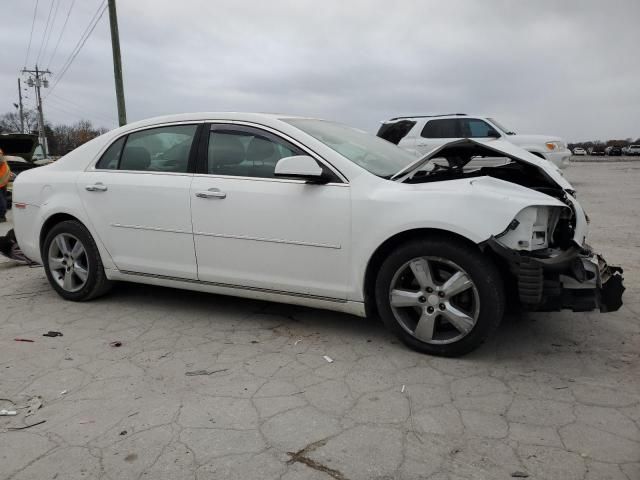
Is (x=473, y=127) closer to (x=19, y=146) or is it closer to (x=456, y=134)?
(x=456, y=134)

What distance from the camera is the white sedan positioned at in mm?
3082

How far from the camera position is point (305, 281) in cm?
356

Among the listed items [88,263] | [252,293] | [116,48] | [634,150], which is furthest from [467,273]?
[634,150]

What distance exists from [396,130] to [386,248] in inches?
410

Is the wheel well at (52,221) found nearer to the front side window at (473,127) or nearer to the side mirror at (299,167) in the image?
the side mirror at (299,167)

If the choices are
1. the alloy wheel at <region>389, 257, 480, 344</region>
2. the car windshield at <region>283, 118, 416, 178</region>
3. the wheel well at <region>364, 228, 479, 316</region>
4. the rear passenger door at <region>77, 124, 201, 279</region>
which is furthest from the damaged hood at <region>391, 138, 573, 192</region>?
the rear passenger door at <region>77, 124, 201, 279</region>

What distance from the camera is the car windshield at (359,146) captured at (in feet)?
12.0

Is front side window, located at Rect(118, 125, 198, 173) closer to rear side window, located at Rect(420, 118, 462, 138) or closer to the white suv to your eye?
the white suv

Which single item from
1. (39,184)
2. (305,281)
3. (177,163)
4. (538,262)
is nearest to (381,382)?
(305,281)

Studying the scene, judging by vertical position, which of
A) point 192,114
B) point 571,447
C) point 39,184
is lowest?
point 571,447

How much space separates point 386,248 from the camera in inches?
132

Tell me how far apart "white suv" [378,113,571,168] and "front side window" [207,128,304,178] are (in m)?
8.57

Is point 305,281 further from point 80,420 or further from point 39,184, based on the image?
point 39,184

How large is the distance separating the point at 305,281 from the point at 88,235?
2045mm
